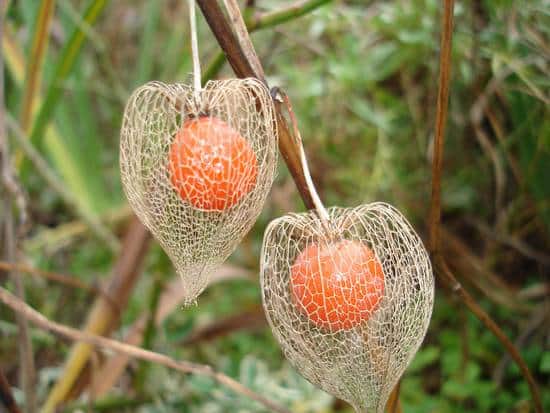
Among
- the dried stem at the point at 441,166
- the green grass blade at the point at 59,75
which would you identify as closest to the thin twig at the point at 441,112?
the dried stem at the point at 441,166

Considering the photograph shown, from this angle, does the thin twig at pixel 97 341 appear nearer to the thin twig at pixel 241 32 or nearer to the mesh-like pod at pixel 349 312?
the mesh-like pod at pixel 349 312

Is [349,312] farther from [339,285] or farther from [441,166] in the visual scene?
[441,166]

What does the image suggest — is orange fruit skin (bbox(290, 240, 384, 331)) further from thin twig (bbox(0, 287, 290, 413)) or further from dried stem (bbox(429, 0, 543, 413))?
thin twig (bbox(0, 287, 290, 413))

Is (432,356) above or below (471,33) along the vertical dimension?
below

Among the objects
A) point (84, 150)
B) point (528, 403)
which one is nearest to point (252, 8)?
point (528, 403)

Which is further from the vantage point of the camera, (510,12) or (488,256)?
(488,256)

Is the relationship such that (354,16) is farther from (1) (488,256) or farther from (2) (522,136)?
(1) (488,256)
